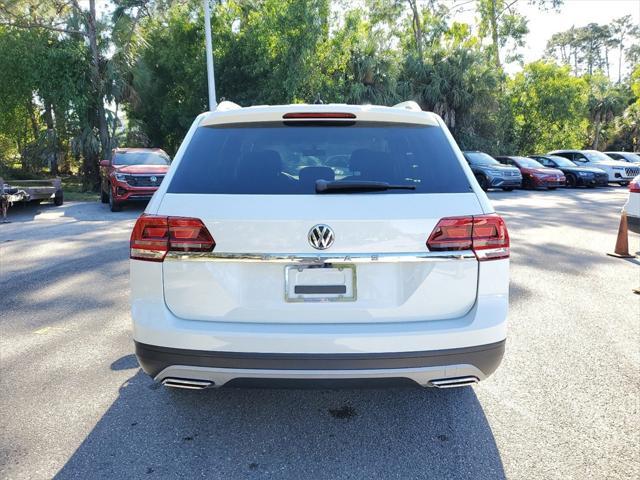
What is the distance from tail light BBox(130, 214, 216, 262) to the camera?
240 cm

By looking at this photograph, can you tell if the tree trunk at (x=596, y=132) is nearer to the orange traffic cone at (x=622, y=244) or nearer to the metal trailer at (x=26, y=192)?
the orange traffic cone at (x=622, y=244)

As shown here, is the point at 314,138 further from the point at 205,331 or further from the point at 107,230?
the point at 107,230

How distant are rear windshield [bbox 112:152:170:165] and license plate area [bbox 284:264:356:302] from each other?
1240 centimetres

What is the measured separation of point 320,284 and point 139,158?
12.8 m

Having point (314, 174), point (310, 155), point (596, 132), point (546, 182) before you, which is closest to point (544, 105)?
point (596, 132)

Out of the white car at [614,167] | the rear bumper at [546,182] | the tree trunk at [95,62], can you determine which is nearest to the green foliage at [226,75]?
the tree trunk at [95,62]

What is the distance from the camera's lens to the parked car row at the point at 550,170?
1919 cm

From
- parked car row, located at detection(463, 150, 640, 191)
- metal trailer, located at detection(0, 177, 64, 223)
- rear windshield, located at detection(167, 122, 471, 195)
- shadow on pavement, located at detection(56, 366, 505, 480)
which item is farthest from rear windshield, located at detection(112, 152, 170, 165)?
rear windshield, located at detection(167, 122, 471, 195)

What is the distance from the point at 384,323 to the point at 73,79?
1950cm

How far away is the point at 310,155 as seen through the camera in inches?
115

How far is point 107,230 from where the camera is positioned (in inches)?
390

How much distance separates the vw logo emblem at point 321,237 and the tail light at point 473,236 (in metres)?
0.48

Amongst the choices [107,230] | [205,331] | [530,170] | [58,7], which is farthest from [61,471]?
[58,7]

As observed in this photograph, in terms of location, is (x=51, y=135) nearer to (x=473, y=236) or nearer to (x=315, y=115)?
(x=315, y=115)
